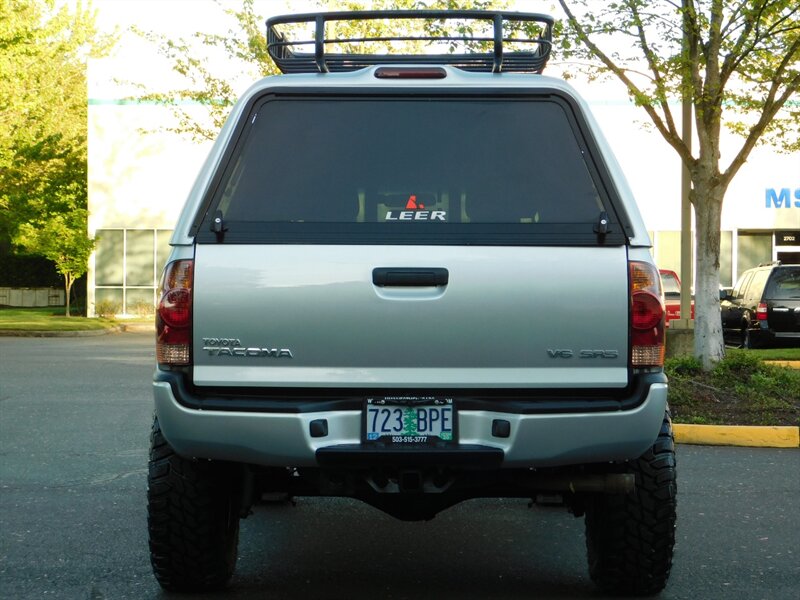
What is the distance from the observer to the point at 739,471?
→ 8594mm

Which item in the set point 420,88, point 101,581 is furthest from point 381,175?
point 101,581

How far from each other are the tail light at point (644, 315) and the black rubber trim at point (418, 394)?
83mm

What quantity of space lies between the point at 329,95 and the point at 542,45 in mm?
1660

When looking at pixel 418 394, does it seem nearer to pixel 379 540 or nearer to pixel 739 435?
pixel 379 540

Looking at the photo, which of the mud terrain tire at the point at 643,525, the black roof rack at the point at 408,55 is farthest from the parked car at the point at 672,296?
the mud terrain tire at the point at 643,525

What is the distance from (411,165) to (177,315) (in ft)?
3.54

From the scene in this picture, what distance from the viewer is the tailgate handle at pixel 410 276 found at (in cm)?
429

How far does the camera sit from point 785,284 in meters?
20.9

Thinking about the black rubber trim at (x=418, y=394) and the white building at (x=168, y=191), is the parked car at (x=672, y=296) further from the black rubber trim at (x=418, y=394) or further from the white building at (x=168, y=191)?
the black rubber trim at (x=418, y=394)

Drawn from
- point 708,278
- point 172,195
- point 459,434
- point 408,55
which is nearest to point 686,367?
point 708,278

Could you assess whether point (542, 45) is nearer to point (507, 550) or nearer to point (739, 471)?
point (507, 550)

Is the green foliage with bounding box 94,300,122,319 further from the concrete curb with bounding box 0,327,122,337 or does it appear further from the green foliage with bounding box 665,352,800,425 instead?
the green foliage with bounding box 665,352,800,425

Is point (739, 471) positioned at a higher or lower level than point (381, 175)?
lower

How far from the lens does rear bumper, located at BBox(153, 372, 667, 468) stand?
4.25m
